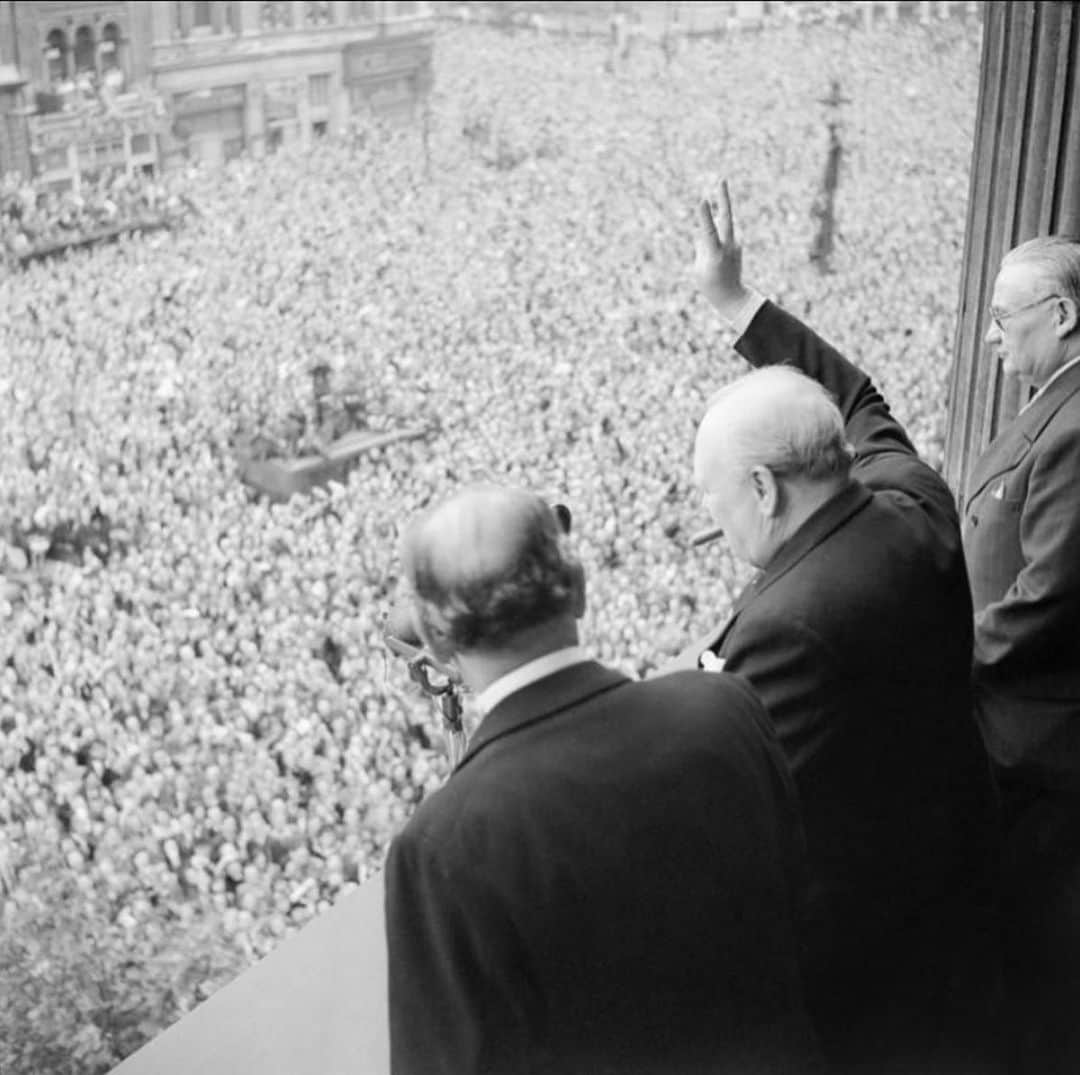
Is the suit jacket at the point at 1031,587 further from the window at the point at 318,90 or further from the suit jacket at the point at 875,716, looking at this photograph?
the window at the point at 318,90

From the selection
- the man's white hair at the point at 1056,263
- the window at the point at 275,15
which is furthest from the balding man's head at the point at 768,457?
the window at the point at 275,15

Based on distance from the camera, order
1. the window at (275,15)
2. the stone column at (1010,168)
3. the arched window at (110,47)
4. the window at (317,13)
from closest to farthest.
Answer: the arched window at (110,47) < the window at (275,15) < the window at (317,13) < the stone column at (1010,168)

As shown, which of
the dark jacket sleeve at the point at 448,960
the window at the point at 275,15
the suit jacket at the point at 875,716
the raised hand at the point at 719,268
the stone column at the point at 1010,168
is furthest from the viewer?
the stone column at the point at 1010,168

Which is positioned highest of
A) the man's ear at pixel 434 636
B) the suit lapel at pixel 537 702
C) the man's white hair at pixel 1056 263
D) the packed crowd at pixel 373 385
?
the man's white hair at pixel 1056 263

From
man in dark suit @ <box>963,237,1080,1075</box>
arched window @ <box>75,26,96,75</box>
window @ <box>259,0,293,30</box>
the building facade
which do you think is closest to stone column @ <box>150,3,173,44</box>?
the building facade

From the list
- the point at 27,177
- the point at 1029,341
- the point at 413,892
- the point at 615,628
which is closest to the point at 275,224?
the point at 27,177

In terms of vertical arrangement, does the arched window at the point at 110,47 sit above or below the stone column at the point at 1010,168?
above

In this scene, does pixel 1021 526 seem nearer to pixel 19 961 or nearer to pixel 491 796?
pixel 491 796

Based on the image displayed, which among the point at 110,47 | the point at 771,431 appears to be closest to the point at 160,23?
the point at 110,47

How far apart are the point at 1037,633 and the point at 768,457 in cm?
81

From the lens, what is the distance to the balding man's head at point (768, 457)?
1546 millimetres

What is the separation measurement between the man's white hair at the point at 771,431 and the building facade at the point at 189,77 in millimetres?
1827

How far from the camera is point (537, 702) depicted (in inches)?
48.0

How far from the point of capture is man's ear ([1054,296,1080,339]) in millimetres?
2182
